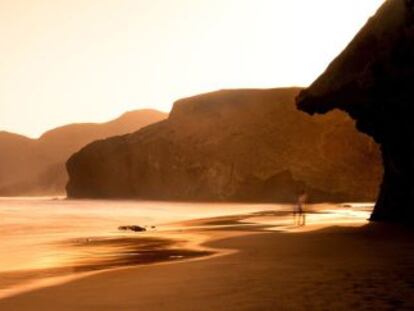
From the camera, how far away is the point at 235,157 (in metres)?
130

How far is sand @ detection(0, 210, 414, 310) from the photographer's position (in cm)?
787

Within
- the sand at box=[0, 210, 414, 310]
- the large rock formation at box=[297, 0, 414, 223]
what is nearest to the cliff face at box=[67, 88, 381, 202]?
the large rock formation at box=[297, 0, 414, 223]

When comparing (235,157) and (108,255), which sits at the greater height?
(235,157)

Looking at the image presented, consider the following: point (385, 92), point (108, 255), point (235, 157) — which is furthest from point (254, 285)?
point (235, 157)

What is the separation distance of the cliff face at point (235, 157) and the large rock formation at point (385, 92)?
8586 centimetres

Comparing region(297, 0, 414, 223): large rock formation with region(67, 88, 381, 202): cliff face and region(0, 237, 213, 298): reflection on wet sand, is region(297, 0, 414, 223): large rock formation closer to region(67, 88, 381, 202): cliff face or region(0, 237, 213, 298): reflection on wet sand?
region(0, 237, 213, 298): reflection on wet sand

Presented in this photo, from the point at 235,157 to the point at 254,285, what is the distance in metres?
121

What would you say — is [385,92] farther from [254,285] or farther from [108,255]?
[254,285]

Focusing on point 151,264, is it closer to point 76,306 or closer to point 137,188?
point 76,306

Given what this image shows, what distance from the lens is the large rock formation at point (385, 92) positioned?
24.1 metres

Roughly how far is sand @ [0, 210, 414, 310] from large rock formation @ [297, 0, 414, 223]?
11.0 meters

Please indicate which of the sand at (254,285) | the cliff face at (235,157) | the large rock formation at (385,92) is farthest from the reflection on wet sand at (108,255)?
the cliff face at (235,157)

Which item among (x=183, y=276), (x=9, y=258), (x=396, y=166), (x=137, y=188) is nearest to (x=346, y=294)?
(x=183, y=276)

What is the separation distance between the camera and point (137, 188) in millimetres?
148000
